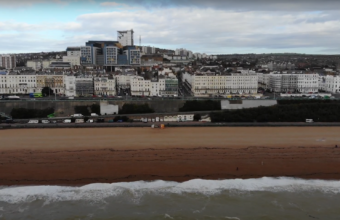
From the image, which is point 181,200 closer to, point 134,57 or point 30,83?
point 30,83

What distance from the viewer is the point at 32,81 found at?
23.5 metres

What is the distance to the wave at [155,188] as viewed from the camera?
7.48 meters

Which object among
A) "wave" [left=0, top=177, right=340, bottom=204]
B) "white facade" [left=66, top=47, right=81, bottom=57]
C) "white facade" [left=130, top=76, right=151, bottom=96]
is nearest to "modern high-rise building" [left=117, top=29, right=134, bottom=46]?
"white facade" [left=66, top=47, right=81, bottom=57]

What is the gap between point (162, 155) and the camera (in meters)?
→ 9.87

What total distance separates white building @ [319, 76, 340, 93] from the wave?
691 inches

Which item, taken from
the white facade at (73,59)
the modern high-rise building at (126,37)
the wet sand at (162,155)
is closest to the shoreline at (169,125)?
the wet sand at (162,155)

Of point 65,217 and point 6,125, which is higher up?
point 6,125

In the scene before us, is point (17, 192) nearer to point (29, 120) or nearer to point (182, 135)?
point (182, 135)

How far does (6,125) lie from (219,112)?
909 cm

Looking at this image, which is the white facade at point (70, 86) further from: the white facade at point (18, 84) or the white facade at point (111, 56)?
the white facade at point (111, 56)

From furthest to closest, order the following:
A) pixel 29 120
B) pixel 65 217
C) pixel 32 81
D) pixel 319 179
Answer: pixel 32 81 → pixel 29 120 → pixel 319 179 → pixel 65 217

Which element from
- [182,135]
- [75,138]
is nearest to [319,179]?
[182,135]

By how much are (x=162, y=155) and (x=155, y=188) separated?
2.05 meters

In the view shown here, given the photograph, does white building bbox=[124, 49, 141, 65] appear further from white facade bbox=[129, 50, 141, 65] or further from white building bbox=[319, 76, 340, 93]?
white building bbox=[319, 76, 340, 93]
